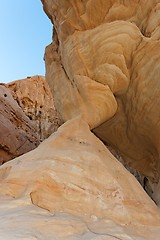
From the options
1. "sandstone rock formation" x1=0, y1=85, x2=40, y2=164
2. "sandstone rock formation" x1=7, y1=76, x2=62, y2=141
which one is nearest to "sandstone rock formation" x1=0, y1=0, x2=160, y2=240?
"sandstone rock formation" x1=0, y1=85, x2=40, y2=164

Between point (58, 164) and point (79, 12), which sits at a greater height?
point (79, 12)

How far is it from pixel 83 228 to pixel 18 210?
0.42 metres

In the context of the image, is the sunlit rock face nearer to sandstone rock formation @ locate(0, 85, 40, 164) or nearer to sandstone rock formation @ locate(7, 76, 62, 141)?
sandstone rock formation @ locate(0, 85, 40, 164)

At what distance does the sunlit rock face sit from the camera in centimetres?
384

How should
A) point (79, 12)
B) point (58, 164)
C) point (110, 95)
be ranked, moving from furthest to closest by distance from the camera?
point (79, 12), point (110, 95), point (58, 164)

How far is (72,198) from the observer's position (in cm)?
236

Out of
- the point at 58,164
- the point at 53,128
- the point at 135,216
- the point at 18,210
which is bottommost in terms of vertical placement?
the point at 53,128

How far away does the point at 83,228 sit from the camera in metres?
1.93

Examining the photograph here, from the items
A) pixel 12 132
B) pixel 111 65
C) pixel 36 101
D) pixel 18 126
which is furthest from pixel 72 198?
pixel 36 101

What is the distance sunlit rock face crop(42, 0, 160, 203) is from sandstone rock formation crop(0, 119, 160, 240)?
2.75 feet

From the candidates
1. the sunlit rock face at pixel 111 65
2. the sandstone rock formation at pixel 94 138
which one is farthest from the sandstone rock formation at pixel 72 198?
the sunlit rock face at pixel 111 65

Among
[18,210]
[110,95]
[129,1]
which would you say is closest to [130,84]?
[110,95]

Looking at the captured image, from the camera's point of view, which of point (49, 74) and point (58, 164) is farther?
point (49, 74)

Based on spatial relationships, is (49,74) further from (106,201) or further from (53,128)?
(53,128)
